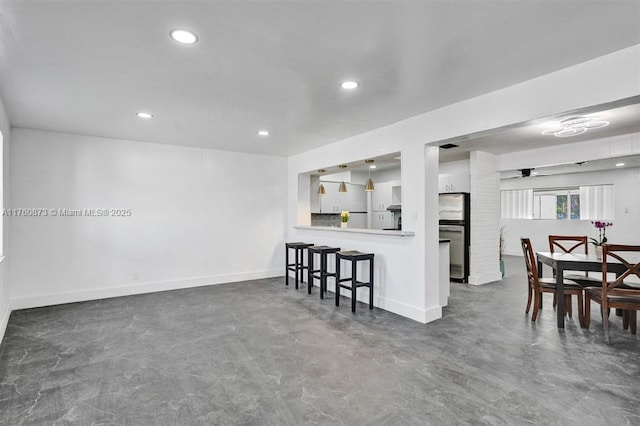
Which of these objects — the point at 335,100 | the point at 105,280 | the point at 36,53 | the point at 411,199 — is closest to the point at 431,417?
the point at 411,199

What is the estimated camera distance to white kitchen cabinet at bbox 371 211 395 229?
848 centimetres

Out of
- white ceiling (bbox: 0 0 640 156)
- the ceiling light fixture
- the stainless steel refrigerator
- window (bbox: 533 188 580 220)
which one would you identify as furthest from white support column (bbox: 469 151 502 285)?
window (bbox: 533 188 580 220)

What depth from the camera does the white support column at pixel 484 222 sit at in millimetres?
5934

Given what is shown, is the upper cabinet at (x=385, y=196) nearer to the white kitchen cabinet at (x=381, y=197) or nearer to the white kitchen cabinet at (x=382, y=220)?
the white kitchen cabinet at (x=381, y=197)

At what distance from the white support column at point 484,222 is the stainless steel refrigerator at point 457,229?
145 mm

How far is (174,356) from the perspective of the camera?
2865mm

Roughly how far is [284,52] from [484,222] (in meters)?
5.24

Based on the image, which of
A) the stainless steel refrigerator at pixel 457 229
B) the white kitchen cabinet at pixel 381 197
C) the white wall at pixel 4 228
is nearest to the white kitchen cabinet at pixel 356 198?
the white kitchen cabinet at pixel 381 197

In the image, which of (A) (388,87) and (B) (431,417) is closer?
(B) (431,417)

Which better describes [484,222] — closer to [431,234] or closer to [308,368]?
[431,234]

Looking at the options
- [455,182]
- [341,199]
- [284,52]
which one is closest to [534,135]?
[455,182]

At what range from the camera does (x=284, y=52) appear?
2.30 metres

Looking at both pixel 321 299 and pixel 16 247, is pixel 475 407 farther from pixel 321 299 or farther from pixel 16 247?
pixel 16 247

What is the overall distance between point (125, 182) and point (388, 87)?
428 centimetres
